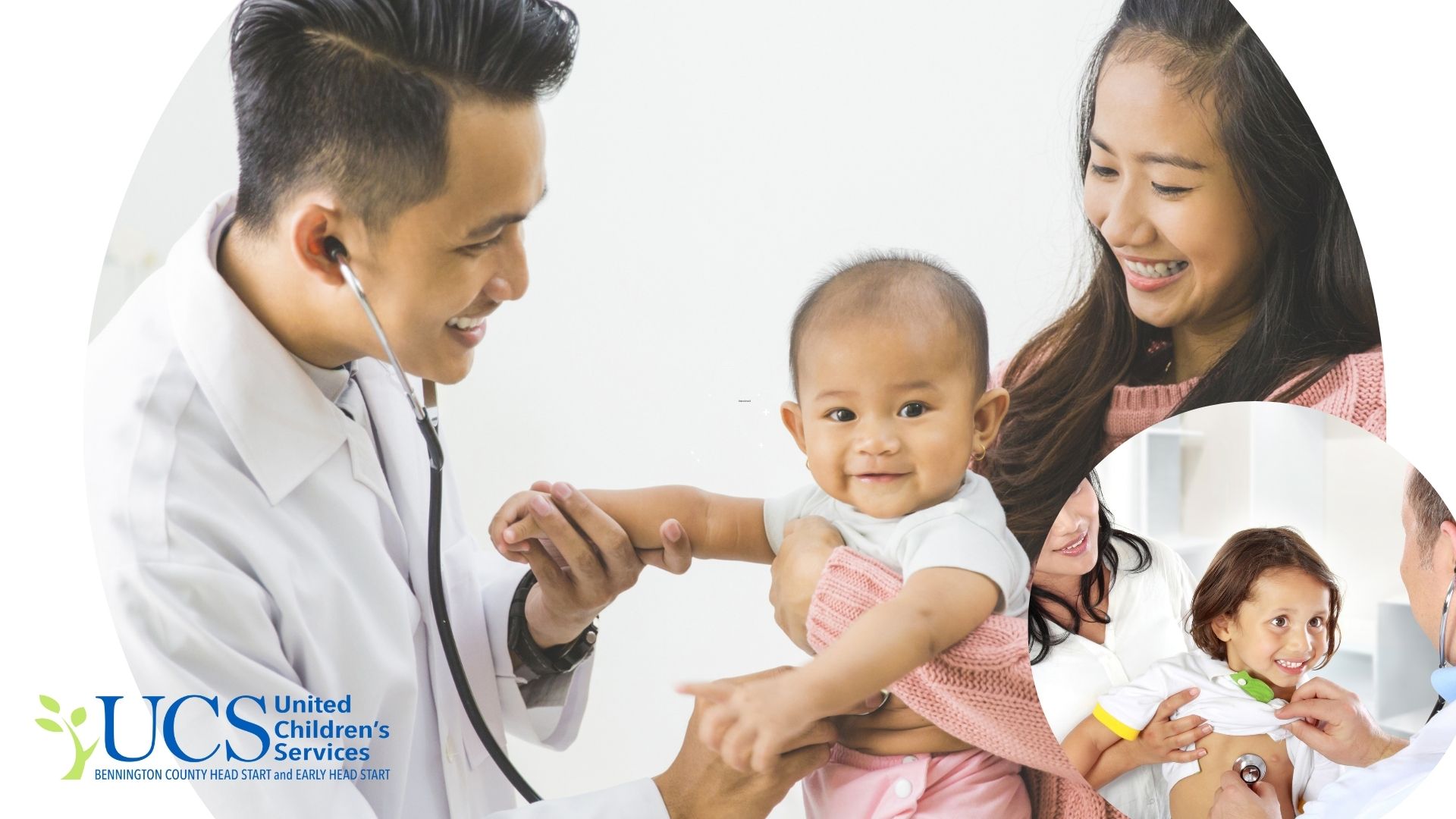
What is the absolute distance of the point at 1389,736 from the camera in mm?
1431

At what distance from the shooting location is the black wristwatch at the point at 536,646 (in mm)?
1443

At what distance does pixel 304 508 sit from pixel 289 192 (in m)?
0.34

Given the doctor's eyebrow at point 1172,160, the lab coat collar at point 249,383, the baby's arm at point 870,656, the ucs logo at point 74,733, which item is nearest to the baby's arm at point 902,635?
the baby's arm at point 870,656

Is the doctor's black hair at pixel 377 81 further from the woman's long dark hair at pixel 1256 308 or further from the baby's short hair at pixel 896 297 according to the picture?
the woman's long dark hair at pixel 1256 308

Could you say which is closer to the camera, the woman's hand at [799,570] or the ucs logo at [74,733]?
the woman's hand at [799,570]

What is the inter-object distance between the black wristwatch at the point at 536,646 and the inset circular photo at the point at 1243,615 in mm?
504

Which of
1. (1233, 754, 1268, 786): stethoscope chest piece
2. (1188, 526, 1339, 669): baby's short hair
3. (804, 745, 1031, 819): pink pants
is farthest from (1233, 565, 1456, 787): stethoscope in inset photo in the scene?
(804, 745, 1031, 819): pink pants

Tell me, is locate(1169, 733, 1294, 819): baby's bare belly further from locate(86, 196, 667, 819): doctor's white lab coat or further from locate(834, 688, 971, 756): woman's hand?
locate(86, 196, 667, 819): doctor's white lab coat

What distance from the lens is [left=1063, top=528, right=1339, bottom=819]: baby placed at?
1.38 metres

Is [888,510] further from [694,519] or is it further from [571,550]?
[571,550]

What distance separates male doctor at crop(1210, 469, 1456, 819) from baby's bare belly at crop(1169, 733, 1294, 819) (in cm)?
1

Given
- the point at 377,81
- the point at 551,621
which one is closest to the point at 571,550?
the point at 551,621

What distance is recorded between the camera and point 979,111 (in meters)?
1.36

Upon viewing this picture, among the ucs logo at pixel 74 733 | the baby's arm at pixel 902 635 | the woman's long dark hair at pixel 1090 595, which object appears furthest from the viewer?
the ucs logo at pixel 74 733
